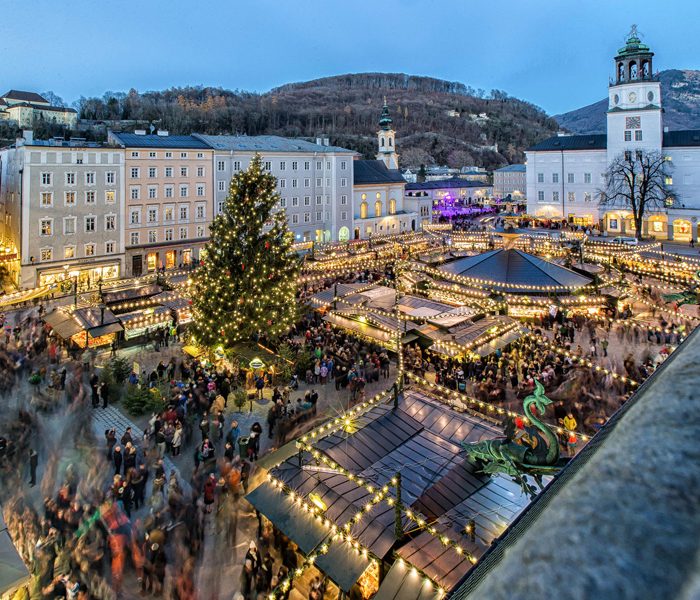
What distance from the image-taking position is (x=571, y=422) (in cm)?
1266

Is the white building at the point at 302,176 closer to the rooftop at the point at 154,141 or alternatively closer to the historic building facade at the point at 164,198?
the rooftop at the point at 154,141

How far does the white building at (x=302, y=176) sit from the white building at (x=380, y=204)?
2.38 meters

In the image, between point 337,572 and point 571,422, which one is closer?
point 337,572

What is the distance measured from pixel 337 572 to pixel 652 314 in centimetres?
2252

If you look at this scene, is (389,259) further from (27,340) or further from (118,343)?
(27,340)

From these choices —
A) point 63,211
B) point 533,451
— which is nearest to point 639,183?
point 63,211

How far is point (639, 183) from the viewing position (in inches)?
2076

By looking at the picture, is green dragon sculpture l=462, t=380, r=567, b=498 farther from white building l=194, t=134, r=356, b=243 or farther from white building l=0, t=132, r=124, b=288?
white building l=194, t=134, r=356, b=243

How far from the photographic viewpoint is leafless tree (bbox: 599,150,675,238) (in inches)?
1989

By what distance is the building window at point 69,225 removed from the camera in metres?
33.7

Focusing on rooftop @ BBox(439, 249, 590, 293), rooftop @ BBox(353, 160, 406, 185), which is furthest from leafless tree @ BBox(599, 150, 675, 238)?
rooftop @ BBox(439, 249, 590, 293)

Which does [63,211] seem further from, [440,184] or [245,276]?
[440,184]

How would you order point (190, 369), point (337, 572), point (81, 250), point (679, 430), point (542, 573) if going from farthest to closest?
1. point (81, 250)
2. point (190, 369)
3. point (337, 572)
4. point (679, 430)
5. point (542, 573)

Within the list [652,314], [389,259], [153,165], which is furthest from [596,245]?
[153,165]
